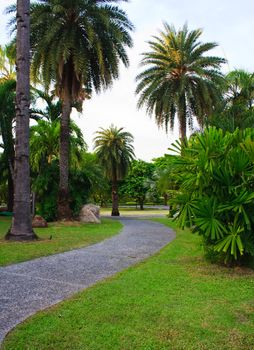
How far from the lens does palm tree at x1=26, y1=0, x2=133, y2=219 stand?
19.4 meters

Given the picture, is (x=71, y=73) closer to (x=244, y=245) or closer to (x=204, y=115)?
(x=204, y=115)

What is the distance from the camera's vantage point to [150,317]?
15.6 feet

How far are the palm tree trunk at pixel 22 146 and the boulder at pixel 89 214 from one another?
9820 mm

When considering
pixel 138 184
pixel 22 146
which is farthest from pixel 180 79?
pixel 138 184

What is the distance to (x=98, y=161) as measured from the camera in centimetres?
3819

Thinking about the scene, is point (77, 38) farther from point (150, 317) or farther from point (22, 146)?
point (150, 317)

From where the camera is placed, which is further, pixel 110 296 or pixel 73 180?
pixel 73 180

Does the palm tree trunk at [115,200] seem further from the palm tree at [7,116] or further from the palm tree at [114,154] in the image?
the palm tree at [7,116]

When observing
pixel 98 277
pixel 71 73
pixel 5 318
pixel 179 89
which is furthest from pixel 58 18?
pixel 5 318

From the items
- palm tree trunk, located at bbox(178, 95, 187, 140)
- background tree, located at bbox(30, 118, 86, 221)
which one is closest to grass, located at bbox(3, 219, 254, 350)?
background tree, located at bbox(30, 118, 86, 221)

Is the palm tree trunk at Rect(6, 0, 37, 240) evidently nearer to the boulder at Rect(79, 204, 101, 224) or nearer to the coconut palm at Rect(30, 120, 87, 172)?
the boulder at Rect(79, 204, 101, 224)

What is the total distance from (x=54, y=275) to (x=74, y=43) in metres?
14.7

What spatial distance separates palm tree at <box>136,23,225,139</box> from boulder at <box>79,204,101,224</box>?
728 centimetres

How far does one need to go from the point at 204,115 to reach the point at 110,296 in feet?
71.0
